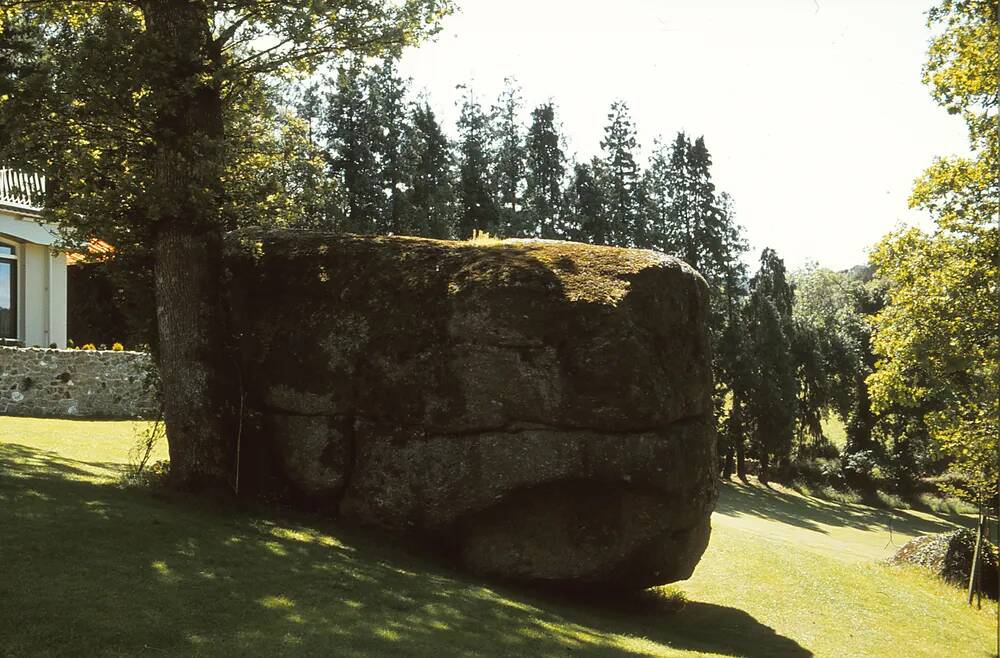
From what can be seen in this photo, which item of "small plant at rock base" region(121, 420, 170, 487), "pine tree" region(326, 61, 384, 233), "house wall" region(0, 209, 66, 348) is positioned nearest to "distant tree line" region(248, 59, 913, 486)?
"pine tree" region(326, 61, 384, 233)

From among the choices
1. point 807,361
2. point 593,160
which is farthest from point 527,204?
point 807,361

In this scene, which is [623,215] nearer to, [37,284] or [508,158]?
[508,158]

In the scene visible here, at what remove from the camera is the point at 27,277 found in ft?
93.7

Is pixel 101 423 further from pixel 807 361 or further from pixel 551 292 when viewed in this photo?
pixel 807 361

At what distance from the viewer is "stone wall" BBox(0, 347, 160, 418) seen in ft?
72.0

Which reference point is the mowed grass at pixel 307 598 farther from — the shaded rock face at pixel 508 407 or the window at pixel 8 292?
the window at pixel 8 292

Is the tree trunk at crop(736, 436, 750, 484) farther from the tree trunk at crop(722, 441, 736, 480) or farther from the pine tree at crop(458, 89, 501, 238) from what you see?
the pine tree at crop(458, 89, 501, 238)

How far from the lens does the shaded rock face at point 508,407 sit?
1235 cm

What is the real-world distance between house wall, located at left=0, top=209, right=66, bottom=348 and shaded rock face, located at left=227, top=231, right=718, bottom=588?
60.0ft

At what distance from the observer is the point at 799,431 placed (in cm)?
5988

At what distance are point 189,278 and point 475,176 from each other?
123 feet

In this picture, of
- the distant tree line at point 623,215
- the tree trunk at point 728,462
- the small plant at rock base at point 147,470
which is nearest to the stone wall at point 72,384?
the small plant at rock base at point 147,470

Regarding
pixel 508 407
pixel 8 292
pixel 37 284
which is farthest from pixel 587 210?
pixel 508 407

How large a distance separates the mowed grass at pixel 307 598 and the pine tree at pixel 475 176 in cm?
3246
